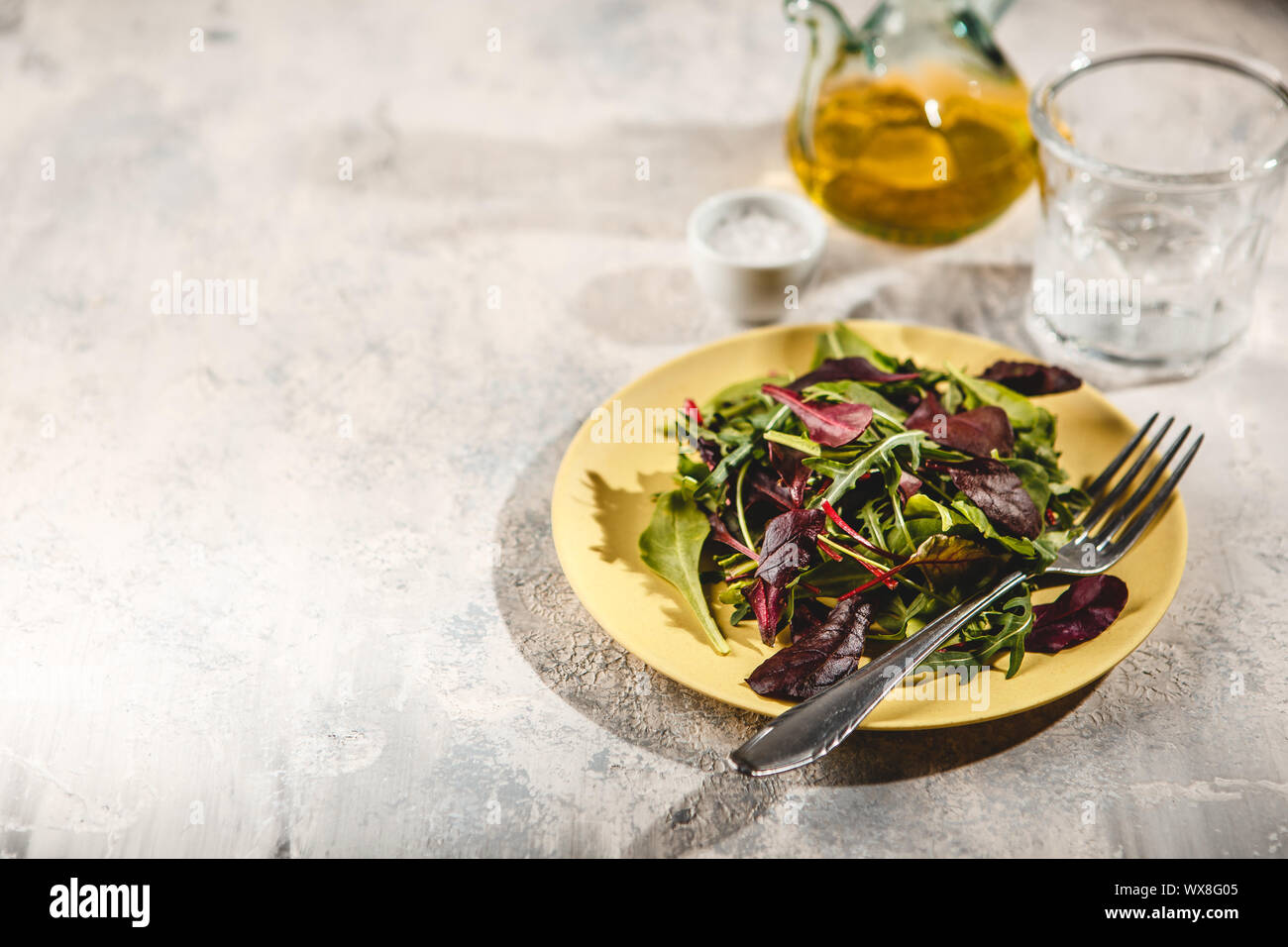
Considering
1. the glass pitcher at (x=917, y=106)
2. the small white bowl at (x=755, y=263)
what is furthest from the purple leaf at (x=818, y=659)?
the glass pitcher at (x=917, y=106)

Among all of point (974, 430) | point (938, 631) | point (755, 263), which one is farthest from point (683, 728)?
point (755, 263)

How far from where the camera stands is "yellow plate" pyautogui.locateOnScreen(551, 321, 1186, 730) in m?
0.76

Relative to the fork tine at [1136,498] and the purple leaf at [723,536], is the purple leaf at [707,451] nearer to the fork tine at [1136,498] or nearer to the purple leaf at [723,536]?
the purple leaf at [723,536]

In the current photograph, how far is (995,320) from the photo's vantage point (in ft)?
4.00

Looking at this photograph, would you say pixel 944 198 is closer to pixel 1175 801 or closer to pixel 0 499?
pixel 1175 801

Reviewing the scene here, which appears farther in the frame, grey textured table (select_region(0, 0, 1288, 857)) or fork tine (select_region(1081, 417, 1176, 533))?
fork tine (select_region(1081, 417, 1176, 533))

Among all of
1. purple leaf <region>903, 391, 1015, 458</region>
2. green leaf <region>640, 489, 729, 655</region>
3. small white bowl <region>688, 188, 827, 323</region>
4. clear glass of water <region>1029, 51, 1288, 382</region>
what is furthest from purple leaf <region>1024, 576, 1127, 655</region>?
small white bowl <region>688, 188, 827, 323</region>

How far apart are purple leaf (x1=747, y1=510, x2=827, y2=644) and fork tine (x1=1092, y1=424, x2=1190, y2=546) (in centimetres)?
24

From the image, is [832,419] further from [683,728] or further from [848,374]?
[683,728]

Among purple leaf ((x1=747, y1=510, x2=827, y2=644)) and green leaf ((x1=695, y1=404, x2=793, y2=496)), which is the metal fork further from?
green leaf ((x1=695, y1=404, x2=793, y2=496))

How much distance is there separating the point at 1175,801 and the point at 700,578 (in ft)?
1.21

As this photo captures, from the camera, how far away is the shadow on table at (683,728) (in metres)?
Answer: 0.79

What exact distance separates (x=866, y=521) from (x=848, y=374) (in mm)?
174

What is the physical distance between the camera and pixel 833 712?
2.37 feet
